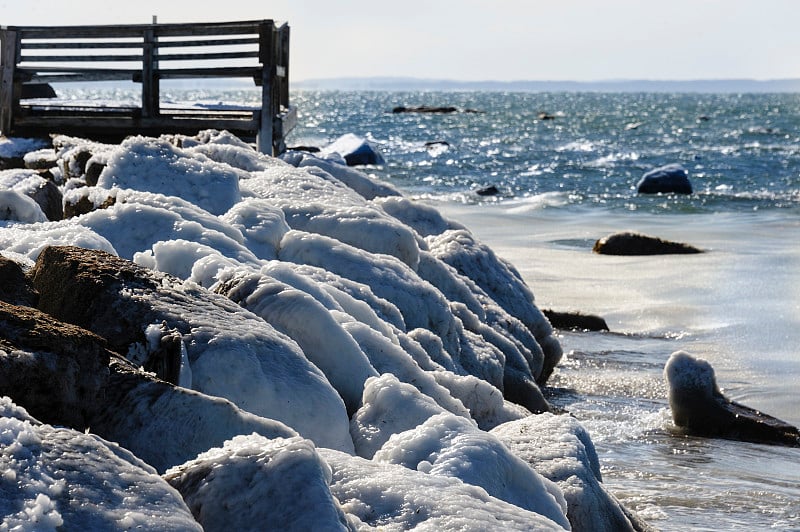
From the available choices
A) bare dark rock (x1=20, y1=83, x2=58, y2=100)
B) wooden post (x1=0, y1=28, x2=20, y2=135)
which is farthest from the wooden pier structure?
bare dark rock (x1=20, y1=83, x2=58, y2=100)

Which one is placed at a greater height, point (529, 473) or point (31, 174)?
point (31, 174)

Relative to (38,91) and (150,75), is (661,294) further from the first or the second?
(38,91)

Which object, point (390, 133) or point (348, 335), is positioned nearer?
point (348, 335)

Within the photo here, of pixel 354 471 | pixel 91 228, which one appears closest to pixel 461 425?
pixel 354 471

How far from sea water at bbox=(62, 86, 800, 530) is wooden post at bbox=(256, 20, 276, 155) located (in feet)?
8.06

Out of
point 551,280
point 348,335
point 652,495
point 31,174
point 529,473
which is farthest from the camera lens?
point 551,280

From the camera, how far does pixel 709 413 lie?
24.1ft

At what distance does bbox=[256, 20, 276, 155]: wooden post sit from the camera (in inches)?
453

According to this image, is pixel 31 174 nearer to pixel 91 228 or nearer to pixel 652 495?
pixel 91 228

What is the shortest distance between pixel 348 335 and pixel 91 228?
1.60 meters

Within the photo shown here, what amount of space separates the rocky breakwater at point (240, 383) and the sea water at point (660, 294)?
1214mm

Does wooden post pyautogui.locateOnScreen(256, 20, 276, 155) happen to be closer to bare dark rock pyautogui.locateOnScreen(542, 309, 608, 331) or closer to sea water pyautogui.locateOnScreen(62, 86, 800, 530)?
sea water pyautogui.locateOnScreen(62, 86, 800, 530)

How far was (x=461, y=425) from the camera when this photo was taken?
3520 mm

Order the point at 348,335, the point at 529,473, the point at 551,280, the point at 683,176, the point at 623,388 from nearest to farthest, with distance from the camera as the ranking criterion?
the point at 529,473 < the point at 348,335 < the point at 623,388 < the point at 551,280 < the point at 683,176
